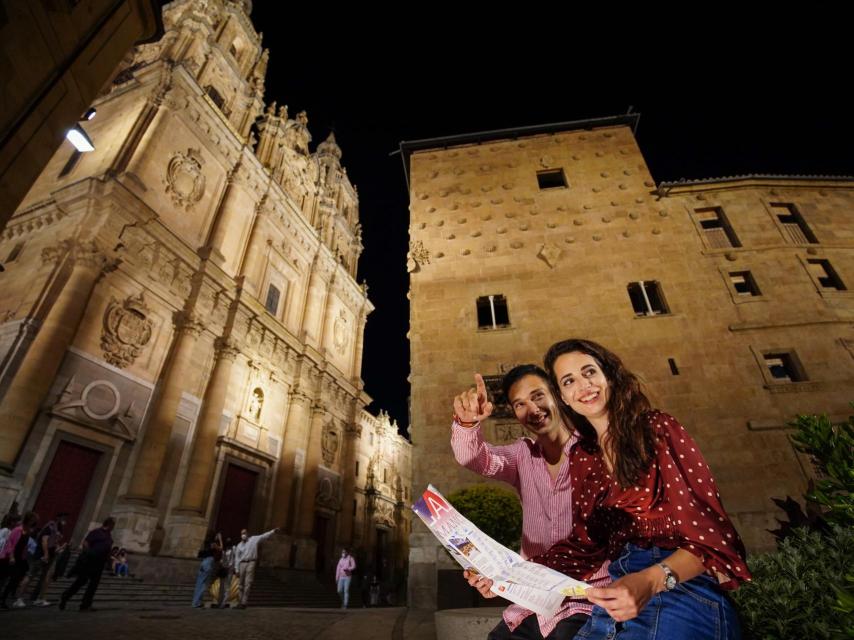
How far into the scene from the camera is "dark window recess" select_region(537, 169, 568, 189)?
45.2ft

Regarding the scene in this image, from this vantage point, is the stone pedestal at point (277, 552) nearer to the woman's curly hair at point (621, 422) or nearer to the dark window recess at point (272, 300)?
the dark window recess at point (272, 300)

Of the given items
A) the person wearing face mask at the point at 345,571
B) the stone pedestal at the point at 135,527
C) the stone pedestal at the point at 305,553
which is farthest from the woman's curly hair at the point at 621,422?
the stone pedestal at the point at 305,553

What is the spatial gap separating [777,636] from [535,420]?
2.41 metres

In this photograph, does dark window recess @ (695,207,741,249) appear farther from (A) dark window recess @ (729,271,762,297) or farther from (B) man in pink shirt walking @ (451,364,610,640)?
(B) man in pink shirt walking @ (451,364,610,640)

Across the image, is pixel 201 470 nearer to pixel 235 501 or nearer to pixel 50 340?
pixel 235 501

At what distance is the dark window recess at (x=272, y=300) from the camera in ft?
76.4

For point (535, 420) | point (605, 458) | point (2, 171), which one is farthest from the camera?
point (2, 171)

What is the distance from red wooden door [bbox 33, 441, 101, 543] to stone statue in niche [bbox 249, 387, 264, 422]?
7.02 meters

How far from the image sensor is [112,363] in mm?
14062

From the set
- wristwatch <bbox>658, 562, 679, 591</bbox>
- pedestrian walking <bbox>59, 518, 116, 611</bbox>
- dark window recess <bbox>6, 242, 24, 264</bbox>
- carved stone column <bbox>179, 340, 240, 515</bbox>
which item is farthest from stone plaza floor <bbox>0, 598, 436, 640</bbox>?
dark window recess <bbox>6, 242, 24, 264</bbox>

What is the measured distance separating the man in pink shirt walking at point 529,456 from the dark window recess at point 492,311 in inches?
340

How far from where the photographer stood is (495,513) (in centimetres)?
652

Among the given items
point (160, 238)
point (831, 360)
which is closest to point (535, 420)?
point (831, 360)

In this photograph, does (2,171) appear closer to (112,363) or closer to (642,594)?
(642,594)
